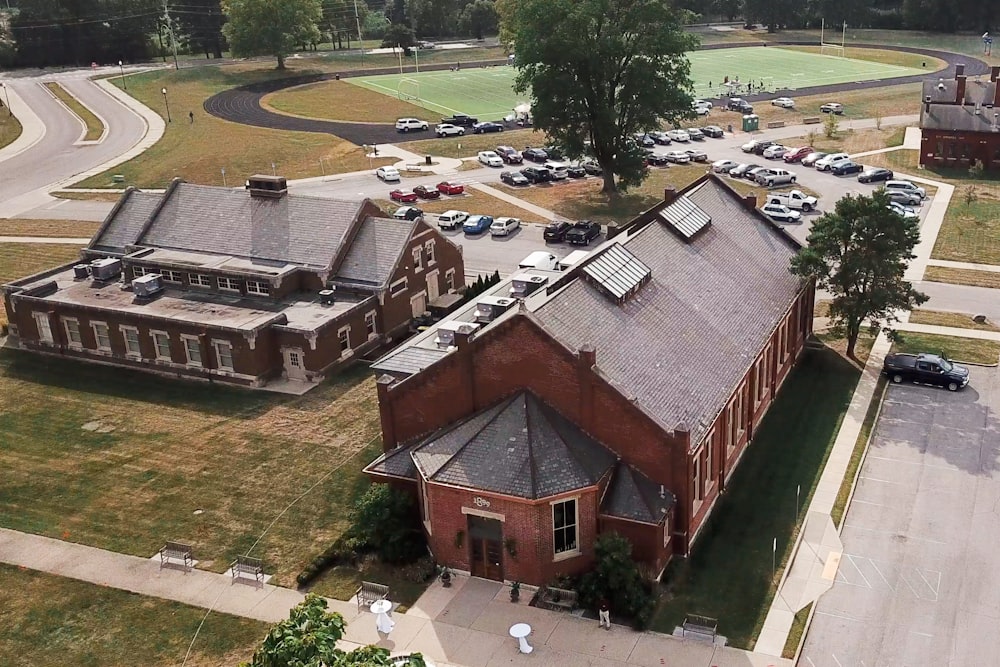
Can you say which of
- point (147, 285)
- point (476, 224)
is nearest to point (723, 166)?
point (476, 224)

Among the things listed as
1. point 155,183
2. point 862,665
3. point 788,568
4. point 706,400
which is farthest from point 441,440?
point 155,183

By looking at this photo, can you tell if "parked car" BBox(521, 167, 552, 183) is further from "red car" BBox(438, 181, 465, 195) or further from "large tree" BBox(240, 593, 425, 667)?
"large tree" BBox(240, 593, 425, 667)

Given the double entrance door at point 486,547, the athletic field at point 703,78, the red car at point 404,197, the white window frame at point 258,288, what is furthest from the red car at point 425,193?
the double entrance door at point 486,547

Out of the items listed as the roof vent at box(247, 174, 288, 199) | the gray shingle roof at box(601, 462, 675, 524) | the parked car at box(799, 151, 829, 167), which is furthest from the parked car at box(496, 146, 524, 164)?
the gray shingle roof at box(601, 462, 675, 524)

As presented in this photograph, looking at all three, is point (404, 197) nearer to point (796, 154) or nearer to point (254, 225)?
point (254, 225)

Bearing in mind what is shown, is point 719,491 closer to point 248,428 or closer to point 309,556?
point 309,556

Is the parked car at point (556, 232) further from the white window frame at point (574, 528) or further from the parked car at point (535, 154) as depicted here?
the white window frame at point (574, 528)
